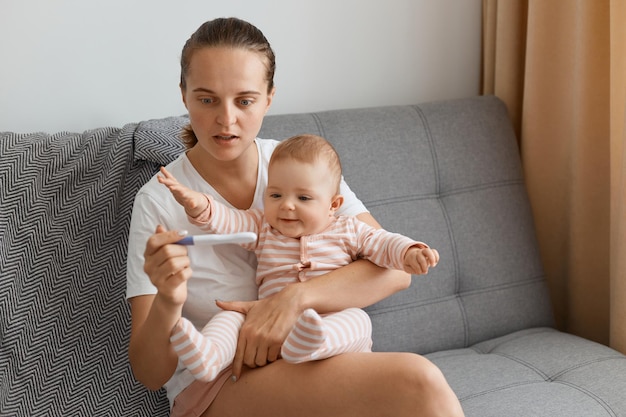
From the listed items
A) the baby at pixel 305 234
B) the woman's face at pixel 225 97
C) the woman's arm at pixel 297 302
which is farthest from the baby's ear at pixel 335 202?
the woman's face at pixel 225 97

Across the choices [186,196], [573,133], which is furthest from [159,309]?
[573,133]

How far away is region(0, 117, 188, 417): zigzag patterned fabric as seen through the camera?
173 cm

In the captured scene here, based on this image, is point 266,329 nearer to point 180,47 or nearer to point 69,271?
point 69,271

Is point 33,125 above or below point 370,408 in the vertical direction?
above

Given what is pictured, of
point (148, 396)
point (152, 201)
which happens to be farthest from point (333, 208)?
point (148, 396)

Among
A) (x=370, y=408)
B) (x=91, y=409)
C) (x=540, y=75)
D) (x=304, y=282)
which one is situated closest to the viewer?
(x=370, y=408)

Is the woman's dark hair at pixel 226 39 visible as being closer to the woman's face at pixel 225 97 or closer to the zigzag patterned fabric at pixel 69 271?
the woman's face at pixel 225 97

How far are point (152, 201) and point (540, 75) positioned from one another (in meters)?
1.32

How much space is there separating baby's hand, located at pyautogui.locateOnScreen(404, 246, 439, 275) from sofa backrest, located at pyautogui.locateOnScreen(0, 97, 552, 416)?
534 millimetres

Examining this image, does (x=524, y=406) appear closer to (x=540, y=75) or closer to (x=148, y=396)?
(x=148, y=396)

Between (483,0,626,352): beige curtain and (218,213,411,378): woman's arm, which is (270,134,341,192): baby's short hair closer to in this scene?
(218,213,411,378): woman's arm

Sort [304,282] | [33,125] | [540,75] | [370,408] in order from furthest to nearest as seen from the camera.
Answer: [540,75]
[33,125]
[304,282]
[370,408]

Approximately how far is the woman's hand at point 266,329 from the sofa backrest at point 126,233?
0.38 m

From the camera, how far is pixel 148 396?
70.1 inches
